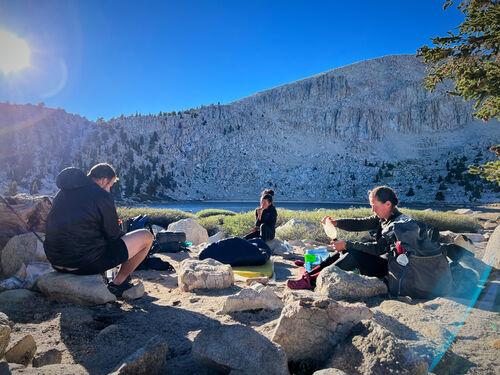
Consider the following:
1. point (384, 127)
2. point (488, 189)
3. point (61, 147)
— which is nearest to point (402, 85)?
point (384, 127)

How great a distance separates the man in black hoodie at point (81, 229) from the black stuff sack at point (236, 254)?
103 inches

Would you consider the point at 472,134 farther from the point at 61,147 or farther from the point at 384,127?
the point at 61,147

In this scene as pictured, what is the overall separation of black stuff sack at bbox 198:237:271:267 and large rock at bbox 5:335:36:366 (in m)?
3.88

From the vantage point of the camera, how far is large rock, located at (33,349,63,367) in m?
2.29

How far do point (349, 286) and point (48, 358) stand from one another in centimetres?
318

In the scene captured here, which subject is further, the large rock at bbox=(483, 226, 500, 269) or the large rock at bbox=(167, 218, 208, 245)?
the large rock at bbox=(167, 218, 208, 245)

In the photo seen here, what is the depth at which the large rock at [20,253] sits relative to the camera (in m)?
4.73

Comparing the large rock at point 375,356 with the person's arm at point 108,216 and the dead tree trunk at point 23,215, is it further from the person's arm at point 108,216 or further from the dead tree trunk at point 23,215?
the dead tree trunk at point 23,215

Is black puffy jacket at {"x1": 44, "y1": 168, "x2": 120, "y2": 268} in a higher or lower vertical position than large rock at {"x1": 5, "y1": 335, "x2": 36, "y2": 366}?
higher

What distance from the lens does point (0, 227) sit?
5305 mm

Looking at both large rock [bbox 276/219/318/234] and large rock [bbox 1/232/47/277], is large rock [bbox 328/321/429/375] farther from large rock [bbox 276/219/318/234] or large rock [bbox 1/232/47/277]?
large rock [bbox 276/219/318/234]

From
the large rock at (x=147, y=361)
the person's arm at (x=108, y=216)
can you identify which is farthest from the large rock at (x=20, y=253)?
the large rock at (x=147, y=361)

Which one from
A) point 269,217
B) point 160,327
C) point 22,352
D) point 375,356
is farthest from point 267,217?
point 22,352

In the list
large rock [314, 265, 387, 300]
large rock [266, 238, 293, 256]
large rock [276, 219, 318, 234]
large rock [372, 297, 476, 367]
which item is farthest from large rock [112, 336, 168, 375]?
large rock [276, 219, 318, 234]
